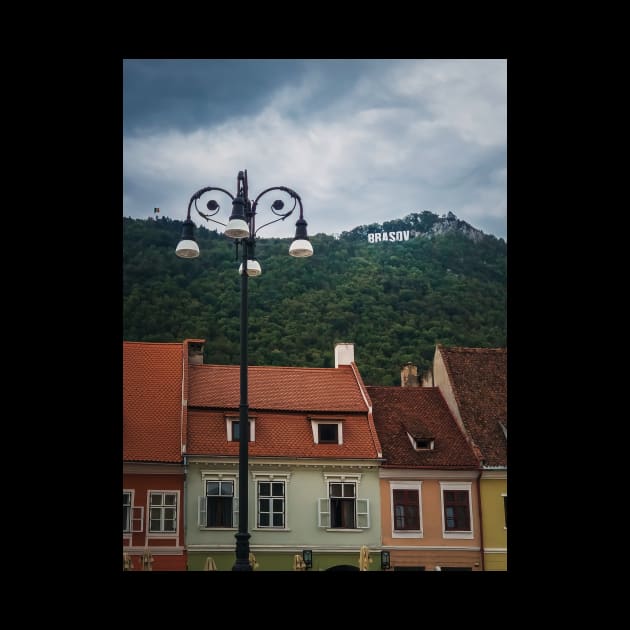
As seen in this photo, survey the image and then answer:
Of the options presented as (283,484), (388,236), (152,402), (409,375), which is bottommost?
(283,484)

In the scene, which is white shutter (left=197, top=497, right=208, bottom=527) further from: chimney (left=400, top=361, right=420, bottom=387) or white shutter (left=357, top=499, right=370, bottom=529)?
chimney (left=400, top=361, right=420, bottom=387)

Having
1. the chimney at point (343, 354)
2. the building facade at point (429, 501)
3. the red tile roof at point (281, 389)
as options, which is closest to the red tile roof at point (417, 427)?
the building facade at point (429, 501)

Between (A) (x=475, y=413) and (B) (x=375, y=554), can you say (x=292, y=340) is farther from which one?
(B) (x=375, y=554)

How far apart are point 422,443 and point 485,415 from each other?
2.03 meters

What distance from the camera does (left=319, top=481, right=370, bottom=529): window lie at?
17.1 meters

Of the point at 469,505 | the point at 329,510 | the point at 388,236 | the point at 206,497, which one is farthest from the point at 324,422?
the point at 388,236

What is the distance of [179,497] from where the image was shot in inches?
658

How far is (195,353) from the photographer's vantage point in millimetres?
20172

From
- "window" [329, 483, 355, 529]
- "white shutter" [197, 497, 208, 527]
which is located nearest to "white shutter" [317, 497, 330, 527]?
"window" [329, 483, 355, 529]

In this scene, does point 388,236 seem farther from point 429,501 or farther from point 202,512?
point 202,512

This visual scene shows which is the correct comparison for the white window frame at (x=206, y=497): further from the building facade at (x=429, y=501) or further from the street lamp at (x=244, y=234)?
the street lamp at (x=244, y=234)
